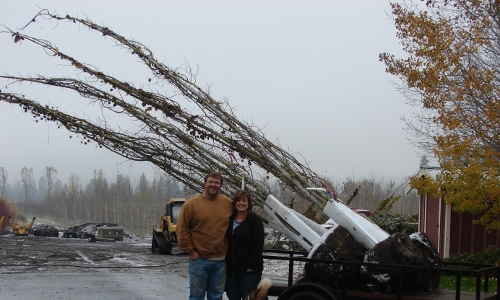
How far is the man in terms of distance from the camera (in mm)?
7418

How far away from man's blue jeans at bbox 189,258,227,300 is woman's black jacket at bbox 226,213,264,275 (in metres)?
0.18

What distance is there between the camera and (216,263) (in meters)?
7.50

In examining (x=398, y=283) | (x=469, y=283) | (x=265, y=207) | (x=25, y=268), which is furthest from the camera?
(x=25, y=268)

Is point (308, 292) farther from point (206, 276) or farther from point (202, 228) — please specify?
point (202, 228)

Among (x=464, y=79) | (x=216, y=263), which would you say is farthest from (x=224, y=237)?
(x=464, y=79)

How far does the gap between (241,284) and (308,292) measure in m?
0.79

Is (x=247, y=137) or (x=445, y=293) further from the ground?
(x=247, y=137)

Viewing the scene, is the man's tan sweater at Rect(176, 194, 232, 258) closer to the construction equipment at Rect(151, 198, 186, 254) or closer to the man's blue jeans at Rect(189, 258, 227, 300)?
the man's blue jeans at Rect(189, 258, 227, 300)

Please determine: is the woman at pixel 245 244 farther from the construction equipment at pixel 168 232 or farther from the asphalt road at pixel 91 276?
the construction equipment at pixel 168 232

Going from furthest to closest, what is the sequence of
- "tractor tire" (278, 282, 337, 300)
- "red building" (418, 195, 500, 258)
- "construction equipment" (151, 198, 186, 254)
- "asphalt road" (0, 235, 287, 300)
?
1. "construction equipment" (151, 198, 186, 254)
2. "red building" (418, 195, 500, 258)
3. "asphalt road" (0, 235, 287, 300)
4. "tractor tire" (278, 282, 337, 300)

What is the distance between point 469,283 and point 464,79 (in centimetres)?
455

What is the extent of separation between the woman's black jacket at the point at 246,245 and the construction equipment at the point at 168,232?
60.8 ft

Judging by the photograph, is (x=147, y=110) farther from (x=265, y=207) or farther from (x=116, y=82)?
(x=265, y=207)

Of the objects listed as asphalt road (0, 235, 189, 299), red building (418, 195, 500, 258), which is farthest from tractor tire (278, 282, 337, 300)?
red building (418, 195, 500, 258)
